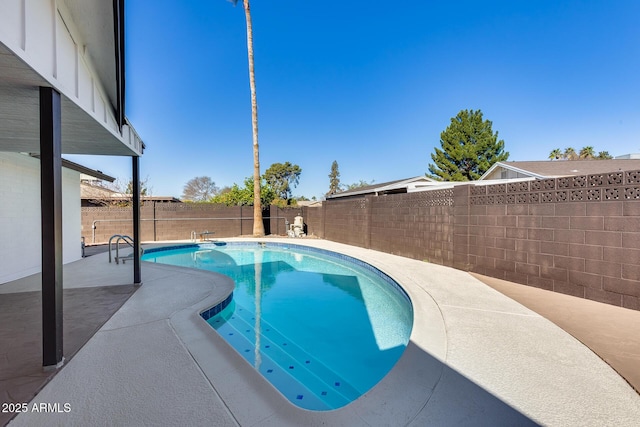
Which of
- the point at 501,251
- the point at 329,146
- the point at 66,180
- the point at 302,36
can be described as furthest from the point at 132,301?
the point at 329,146

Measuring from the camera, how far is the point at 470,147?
918 inches

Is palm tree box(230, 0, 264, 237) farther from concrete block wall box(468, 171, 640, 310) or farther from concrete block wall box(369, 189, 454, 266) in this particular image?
concrete block wall box(468, 171, 640, 310)

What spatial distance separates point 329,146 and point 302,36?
12.8m

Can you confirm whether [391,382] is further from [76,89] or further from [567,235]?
[567,235]

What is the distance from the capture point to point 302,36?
496 inches

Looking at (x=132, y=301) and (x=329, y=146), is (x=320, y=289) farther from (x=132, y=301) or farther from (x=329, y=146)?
(x=329, y=146)

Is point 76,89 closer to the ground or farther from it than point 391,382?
farther from it

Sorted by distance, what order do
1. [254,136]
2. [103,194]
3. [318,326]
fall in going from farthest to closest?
[103,194] < [254,136] < [318,326]

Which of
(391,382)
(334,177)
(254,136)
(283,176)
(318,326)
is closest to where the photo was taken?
(391,382)

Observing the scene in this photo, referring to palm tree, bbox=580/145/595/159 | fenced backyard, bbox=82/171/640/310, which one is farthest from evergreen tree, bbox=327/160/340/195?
fenced backyard, bbox=82/171/640/310

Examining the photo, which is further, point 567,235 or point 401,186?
point 401,186

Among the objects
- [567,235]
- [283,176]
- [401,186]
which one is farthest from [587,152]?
[283,176]

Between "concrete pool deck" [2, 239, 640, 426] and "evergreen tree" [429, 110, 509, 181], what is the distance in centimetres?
2332

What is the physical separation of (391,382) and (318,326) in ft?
7.36
